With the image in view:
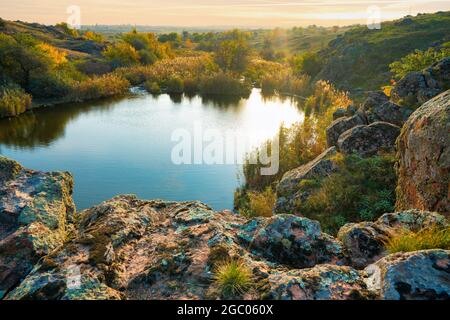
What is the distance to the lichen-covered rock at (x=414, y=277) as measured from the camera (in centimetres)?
364

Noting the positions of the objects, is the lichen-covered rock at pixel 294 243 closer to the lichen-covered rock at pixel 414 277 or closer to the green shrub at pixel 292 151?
the lichen-covered rock at pixel 414 277

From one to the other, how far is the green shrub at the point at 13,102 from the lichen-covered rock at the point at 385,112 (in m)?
25.3

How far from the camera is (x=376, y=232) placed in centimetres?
529

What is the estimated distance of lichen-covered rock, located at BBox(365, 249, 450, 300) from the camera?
143 inches

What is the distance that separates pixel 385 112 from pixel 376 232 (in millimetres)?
8620

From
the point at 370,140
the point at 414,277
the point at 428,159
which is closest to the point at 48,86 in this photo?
the point at 370,140

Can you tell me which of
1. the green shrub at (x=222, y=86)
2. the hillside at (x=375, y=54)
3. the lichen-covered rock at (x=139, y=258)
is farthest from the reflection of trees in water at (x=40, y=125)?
the hillside at (x=375, y=54)

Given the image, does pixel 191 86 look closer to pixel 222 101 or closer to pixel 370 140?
pixel 222 101

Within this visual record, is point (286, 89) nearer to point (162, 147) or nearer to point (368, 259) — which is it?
point (162, 147)

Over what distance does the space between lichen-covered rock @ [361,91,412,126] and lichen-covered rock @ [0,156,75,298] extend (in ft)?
33.1

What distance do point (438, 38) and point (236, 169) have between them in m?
38.8

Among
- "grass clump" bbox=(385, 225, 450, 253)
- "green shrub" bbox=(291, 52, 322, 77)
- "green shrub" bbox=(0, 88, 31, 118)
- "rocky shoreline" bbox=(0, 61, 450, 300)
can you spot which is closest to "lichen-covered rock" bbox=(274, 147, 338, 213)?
"rocky shoreline" bbox=(0, 61, 450, 300)

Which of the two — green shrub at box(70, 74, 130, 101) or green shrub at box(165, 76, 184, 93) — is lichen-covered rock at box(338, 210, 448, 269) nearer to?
green shrub at box(70, 74, 130, 101)
